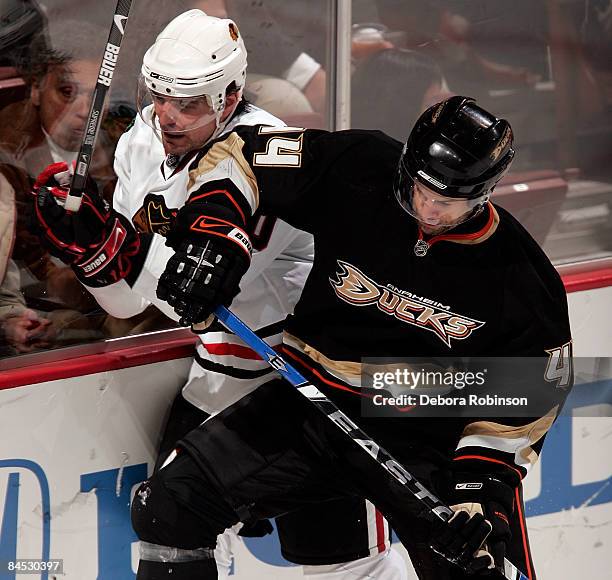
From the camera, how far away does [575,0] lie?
3.18 metres

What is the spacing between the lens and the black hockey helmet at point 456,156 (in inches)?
81.2

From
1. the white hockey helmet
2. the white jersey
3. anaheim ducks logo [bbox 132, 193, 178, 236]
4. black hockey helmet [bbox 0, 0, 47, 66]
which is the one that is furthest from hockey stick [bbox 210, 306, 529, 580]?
black hockey helmet [bbox 0, 0, 47, 66]

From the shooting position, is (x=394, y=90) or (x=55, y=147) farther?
(x=394, y=90)

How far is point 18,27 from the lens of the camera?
2377 mm

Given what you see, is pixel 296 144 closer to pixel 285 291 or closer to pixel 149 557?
pixel 285 291

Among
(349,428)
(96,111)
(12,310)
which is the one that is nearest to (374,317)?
(349,428)

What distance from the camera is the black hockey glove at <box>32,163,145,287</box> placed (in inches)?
86.8

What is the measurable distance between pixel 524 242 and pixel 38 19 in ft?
3.25

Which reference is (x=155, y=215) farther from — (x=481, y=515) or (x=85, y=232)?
(x=481, y=515)

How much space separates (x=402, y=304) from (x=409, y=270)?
2.5 inches

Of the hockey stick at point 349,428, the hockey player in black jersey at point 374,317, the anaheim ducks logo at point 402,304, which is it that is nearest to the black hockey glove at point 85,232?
the hockey player in black jersey at point 374,317

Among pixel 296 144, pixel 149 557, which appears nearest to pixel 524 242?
pixel 296 144

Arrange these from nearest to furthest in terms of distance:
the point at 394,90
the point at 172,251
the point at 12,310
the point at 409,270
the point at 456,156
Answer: the point at 456,156 → the point at 409,270 → the point at 172,251 → the point at 12,310 → the point at 394,90

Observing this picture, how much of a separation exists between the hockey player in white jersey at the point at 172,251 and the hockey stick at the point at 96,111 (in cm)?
4
